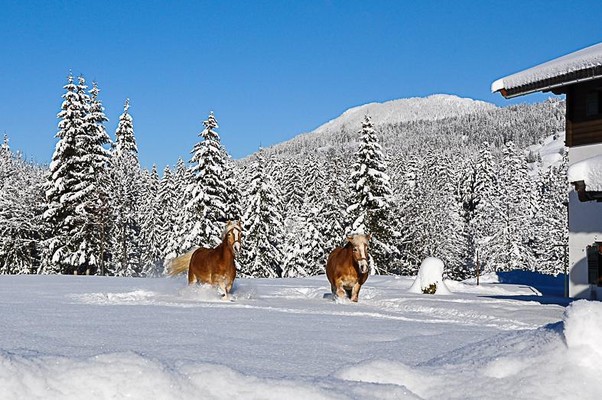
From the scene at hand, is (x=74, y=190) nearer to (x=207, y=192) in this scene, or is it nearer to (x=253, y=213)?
(x=207, y=192)

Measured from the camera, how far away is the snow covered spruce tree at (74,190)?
37656mm

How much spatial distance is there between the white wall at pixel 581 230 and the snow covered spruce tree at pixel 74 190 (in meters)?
28.9

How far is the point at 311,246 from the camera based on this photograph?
5372 centimetres

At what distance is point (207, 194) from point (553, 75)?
26.9 m

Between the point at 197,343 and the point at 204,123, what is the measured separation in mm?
36648

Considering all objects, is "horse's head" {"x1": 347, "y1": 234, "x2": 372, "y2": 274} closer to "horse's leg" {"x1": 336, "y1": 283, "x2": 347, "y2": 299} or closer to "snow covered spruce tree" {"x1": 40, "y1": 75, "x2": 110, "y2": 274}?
"horse's leg" {"x1": 336, "y1": 283, "x2": 347, "y2": 299}

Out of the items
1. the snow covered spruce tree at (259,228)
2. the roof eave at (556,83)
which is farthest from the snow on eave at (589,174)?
the snow covered spruce tree at (259,228)

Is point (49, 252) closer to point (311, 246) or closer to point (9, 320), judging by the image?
point (311, 246)

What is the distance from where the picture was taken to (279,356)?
196 inches

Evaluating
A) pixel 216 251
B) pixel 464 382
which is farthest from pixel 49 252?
pixel 464 382

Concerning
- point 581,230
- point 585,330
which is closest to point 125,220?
point 581,230

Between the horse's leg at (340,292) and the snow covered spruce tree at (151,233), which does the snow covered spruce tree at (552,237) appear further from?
the horse's leg at (340,292)

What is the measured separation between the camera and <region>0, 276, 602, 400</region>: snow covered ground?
308 centimetres

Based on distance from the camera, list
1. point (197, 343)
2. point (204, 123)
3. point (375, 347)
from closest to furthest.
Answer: point (197, 343) → point (375, 347) → point (204, 123)
